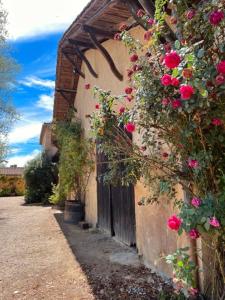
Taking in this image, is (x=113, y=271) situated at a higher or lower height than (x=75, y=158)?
lower

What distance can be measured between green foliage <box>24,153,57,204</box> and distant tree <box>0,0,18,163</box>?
4.04 metres

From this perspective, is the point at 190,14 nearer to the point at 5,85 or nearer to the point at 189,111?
the point at 189,111

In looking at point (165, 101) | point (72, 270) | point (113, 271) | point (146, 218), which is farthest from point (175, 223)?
point (72, 270)

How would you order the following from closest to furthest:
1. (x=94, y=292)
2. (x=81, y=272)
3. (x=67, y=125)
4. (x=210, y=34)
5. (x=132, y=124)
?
(x=210, y=34)
(x=132, y=124)
(x=94, y=292)
(x=81, y=272)
(x=67, y=125)

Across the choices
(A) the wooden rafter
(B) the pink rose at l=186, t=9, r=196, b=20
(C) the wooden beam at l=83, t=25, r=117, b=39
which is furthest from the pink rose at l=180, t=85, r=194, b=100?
(A) the wooden rafter

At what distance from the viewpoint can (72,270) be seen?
19.4ft

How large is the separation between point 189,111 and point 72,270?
4.33 meters

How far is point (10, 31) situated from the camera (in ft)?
54.2

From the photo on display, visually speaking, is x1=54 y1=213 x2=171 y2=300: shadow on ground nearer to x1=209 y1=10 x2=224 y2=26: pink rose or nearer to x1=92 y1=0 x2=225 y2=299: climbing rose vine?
x1=92 y1=0 x2=225 y2=299: climbing rose vine

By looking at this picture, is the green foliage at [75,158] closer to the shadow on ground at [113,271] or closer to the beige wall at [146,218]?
the beige wall at [146,218]

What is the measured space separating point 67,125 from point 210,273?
30.2ft

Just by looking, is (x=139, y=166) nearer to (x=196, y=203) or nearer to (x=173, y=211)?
(x=173, y=211)

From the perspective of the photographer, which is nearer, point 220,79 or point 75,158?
point 220,79

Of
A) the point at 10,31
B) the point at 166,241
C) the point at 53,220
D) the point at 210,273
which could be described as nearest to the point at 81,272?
the point at 166,241
